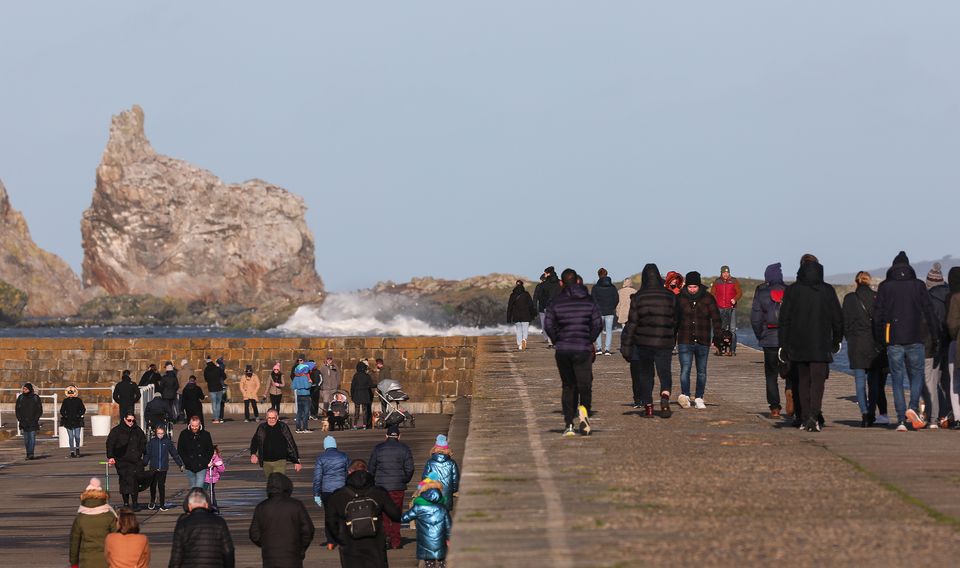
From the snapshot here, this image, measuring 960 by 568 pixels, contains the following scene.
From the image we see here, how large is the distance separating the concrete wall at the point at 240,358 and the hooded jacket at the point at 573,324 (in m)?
26.3

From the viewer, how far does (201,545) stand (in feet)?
39.4

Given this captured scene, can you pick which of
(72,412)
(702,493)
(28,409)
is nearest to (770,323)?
(702,493)

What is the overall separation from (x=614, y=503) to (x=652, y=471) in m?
1.71

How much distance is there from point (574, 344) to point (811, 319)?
2217 mm

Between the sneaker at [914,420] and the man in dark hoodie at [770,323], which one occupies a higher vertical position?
the man in dark hoodie at [770,323]

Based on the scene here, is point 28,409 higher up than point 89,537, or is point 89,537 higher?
point 28,409

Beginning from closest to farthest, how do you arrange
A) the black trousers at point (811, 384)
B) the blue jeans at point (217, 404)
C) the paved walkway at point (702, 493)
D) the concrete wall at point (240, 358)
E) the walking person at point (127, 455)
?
1. the paved walkway at point (702, 493)
2. the black trousers at point (811, 384)
3. the walking person at point (127, 455)
4. the blue jeans at point (217, 404)
5. the concrete wall at point (240, 358)

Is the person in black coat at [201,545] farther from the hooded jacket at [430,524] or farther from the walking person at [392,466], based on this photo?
the walking person at [392,466]

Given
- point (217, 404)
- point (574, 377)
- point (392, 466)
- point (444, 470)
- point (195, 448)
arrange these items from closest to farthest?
point (444, 470), point (574, 377), point (392, 466), point (195, 448), point (217, 404)

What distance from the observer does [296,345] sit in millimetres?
44500

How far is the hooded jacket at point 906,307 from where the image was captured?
15625 mm

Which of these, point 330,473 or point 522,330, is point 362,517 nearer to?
point 330,473

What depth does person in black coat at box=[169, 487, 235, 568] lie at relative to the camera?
39.4 ft

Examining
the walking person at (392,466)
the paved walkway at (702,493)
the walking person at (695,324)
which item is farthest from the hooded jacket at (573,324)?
the walking person at (695,324)
